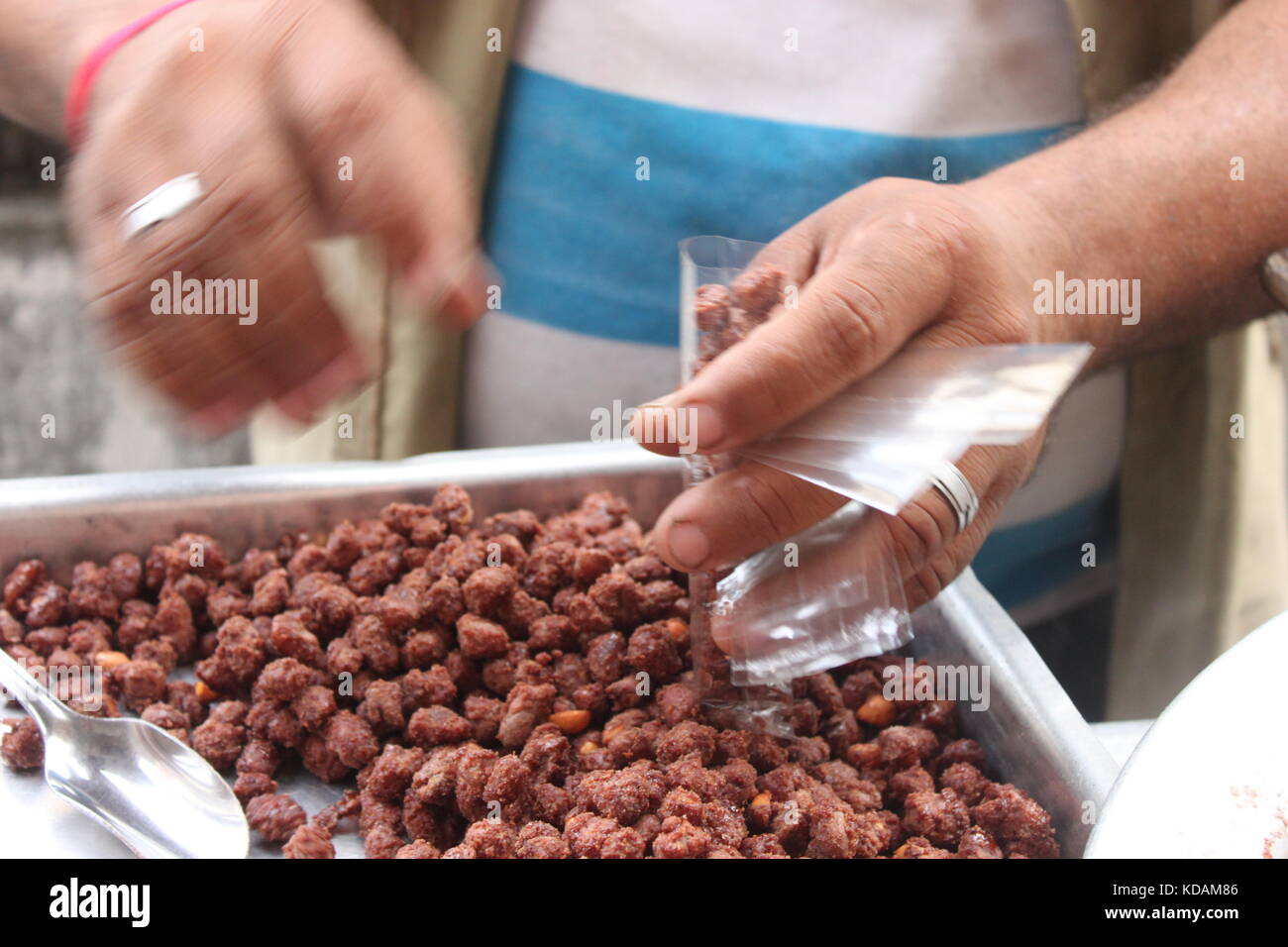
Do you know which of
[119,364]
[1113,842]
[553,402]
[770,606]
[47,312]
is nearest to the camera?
[1113,842]

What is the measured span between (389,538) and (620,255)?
0.43m

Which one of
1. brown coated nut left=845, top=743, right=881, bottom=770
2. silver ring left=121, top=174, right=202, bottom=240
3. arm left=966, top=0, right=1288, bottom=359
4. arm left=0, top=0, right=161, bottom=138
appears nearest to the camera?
silver ring left=121, top=174, right=202, bottom=240

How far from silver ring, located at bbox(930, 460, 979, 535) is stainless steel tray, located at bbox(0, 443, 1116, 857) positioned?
0.50ft

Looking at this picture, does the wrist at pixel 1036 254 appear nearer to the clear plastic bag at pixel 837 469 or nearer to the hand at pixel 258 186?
the clear plastic bag at pixel 837 469

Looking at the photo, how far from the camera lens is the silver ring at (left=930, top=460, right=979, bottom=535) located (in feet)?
2.79

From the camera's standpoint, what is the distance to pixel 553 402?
138cm

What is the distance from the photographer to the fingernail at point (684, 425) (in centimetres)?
74

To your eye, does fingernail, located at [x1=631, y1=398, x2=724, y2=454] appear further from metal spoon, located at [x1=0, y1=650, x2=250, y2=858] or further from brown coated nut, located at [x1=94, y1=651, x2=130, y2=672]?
brown coated nut, located at [x1=94, y1=651, x2=130, y2=672]

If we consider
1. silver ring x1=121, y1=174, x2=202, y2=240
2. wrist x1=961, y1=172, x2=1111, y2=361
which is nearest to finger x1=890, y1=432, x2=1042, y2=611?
wrist x1=961, y1=172, x2=1111, y2=361

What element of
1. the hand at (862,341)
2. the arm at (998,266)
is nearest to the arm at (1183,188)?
the arm at (998,266)

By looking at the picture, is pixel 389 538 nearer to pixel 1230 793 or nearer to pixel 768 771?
pixel 768 771

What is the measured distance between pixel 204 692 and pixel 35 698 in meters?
0.14
